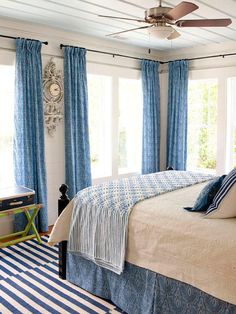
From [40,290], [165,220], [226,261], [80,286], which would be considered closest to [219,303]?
[226,261]

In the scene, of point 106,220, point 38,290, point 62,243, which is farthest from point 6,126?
point 106,220

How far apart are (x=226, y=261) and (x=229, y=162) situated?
3620 mm

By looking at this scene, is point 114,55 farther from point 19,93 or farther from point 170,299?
point 170,299

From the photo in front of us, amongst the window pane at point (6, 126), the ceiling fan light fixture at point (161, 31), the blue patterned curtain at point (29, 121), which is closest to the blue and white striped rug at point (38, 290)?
the blue patterned curtain at point (29, 121)

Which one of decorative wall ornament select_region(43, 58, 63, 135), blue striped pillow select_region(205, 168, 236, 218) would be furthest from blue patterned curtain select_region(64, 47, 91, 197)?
blue striped pillow select_region(205, 168, 236, 218)

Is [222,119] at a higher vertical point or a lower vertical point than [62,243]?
higher

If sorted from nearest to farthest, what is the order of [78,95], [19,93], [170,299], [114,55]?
[170,299] < [19,93] < [78,95] < [114,55]

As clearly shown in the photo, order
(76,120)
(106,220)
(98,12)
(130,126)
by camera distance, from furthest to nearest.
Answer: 1. (130,126)
2. (76,120)
3. (98,12)
4. (106,220)

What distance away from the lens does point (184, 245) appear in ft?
7.38

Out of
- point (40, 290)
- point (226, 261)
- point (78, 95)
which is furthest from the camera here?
point (78, 95)

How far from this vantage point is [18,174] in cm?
427

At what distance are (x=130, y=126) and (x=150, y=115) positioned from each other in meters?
0.39

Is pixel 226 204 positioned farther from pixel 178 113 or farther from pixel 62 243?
pixel 178 113

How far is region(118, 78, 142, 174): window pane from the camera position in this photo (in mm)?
5895
